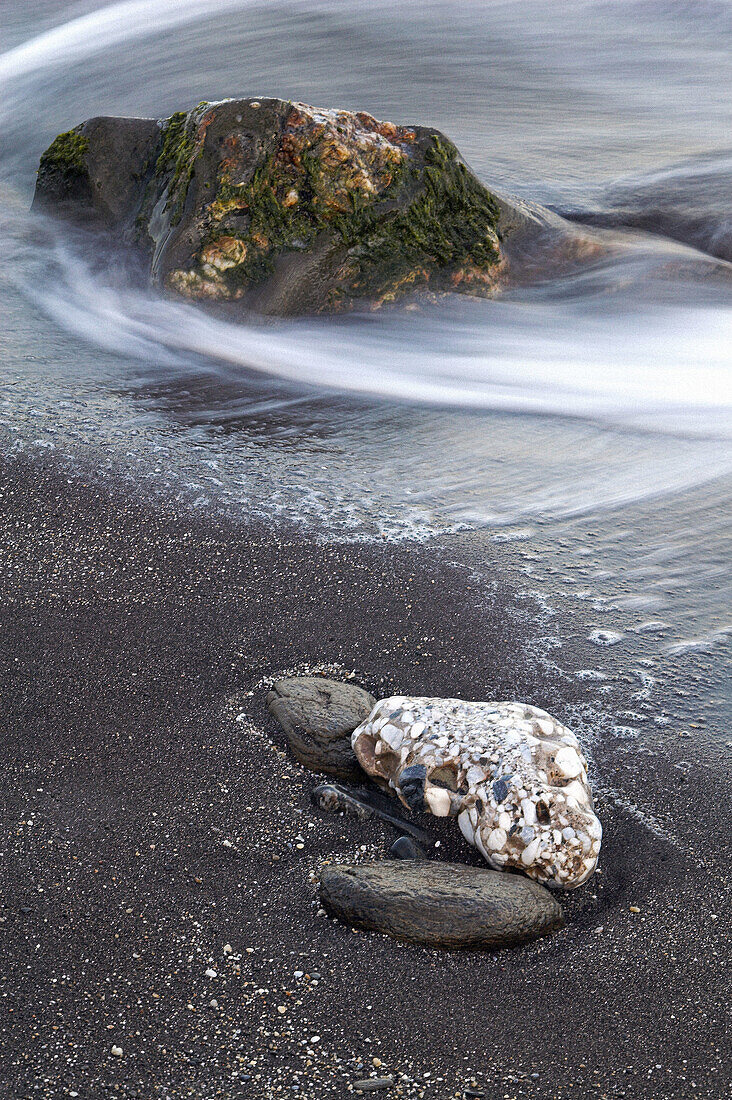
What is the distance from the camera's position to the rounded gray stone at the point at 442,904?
2.25 meters

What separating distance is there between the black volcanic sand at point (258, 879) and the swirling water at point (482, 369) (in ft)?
1.84

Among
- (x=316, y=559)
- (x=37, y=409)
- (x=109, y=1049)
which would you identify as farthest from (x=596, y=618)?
(x=37, y=409)

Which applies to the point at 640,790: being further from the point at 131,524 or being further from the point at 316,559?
the point at 131,524

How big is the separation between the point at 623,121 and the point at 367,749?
8.20 metres

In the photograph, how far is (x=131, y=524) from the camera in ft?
12.5

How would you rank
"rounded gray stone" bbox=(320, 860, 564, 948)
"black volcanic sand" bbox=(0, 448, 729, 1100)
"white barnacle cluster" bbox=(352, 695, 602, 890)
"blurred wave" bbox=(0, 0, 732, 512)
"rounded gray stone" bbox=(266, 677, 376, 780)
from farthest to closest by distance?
"blurred wave" bbox=(0, 0, 732, 512)
"rounded gray stone" bbox=(266, 677, 376, 780)
"white barnacle cluster" bbox=(352, 695, 602, 890)
"rounded gray stone" bbox=(320, 860, 564, 948)
"black volcanic sand" bbox=(0, 448, 729, 1100)

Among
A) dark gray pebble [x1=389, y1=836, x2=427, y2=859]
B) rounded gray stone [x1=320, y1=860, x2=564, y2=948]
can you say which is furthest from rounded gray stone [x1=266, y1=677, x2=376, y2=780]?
rounded gray stone [x1=320, y1=860, x2=564, y2=948]

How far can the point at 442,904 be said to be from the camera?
89.1 inches

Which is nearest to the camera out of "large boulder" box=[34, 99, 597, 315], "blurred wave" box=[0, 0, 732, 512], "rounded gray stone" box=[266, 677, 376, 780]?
"rounded gray stone" box=[266, 677, 376, 780]

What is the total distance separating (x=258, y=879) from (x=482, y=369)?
3670 millimetres

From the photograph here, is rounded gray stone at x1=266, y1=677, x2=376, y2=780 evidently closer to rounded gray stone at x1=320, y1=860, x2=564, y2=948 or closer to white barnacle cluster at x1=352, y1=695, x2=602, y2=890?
white barnacle cluster at x1=352, y1=695, x2=602, y2=890

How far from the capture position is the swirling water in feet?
13.1

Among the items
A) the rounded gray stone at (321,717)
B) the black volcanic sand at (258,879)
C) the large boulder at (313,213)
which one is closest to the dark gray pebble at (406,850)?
the black volcanic sand at (258,879)

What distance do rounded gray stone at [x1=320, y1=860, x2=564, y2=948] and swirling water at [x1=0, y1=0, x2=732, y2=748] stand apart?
1.26m
